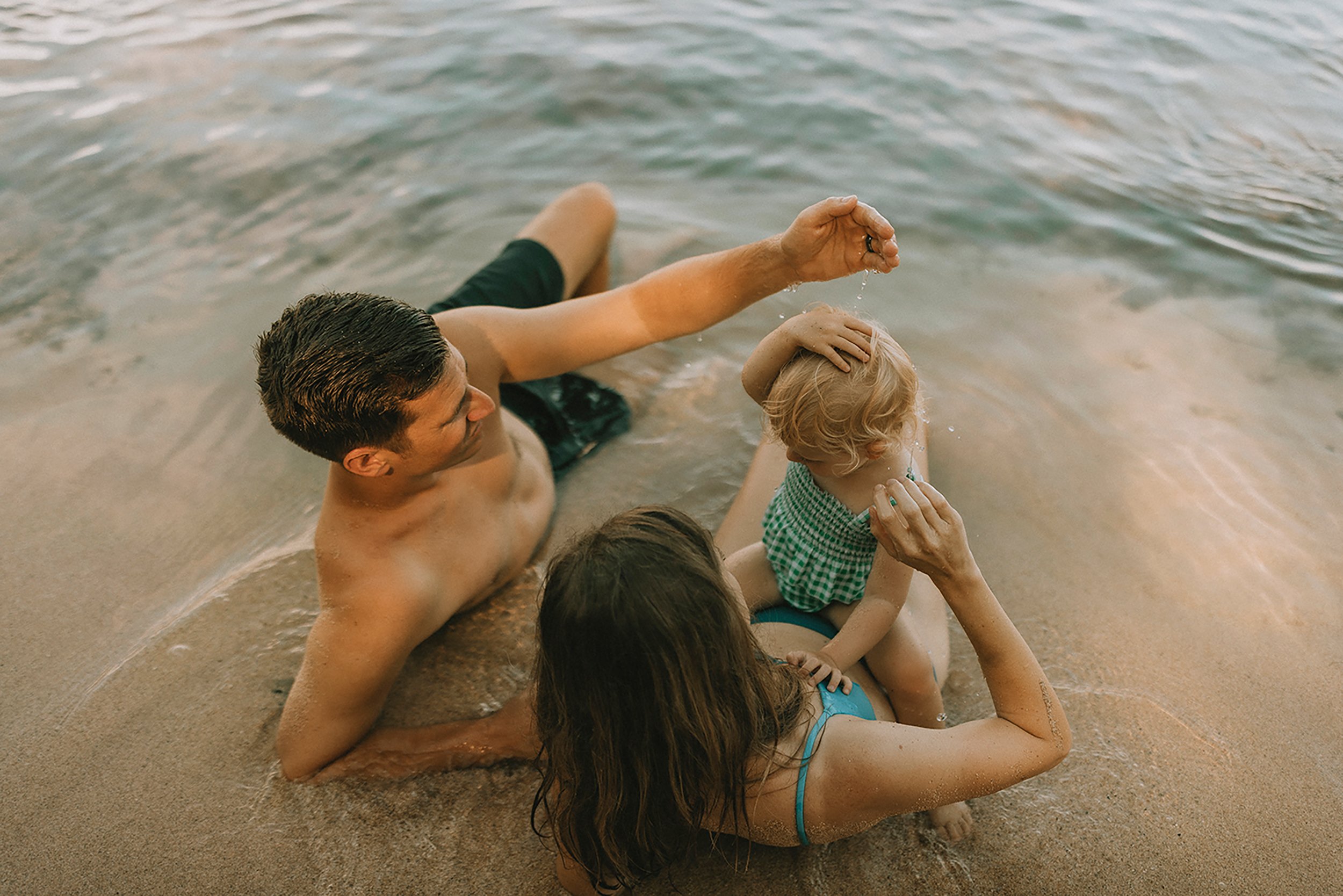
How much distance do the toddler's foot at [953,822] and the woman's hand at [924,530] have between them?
101 centimetres

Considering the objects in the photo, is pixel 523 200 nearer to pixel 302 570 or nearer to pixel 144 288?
pixel 144 288

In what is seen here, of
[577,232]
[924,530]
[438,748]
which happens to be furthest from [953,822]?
[577,232]

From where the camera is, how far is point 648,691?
1633 millimetres

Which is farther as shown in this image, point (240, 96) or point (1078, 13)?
point (1078, 13)

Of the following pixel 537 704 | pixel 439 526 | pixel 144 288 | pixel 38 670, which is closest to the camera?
pixel 537 704

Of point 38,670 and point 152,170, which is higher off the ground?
point 152,170

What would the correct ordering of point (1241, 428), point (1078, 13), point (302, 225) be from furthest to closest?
point (1078, 13) → point (302, 225) → point (1241, 428)

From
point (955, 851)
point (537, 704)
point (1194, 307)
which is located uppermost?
point (537, 704)

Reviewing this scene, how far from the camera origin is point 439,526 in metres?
2.75

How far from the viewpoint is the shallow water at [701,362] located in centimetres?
257

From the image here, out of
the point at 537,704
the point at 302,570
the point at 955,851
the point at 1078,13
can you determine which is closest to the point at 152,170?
the point at 302,570

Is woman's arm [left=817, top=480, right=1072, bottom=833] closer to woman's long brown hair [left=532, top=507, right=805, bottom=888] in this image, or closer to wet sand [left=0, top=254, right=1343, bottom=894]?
woman's long brown hair [left=532, top=507, right=805, bottom=888]

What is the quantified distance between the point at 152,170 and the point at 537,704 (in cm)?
595

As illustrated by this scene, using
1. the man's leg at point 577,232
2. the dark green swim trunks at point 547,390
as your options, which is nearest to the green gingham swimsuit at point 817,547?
the dark green swim trunks at point 547,390
